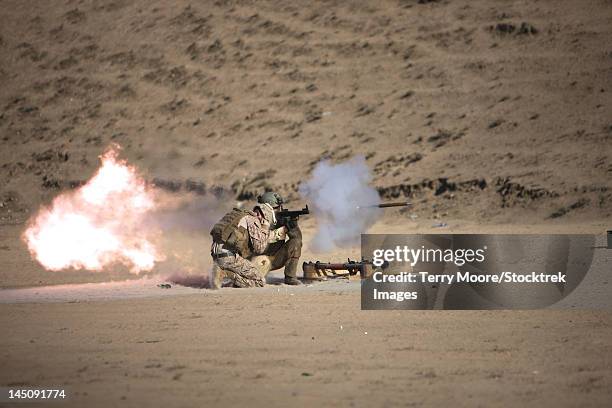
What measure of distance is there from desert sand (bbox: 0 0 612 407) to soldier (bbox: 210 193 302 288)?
43cm

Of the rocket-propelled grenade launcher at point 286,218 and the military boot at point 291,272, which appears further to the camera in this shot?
the military boot at point 291,272

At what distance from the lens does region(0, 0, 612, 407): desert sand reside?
33.2 ft

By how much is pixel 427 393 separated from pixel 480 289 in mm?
7599

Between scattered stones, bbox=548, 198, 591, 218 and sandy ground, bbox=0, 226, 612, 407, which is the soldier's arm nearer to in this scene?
sandy ground, bbox=0, 226, 612, 407

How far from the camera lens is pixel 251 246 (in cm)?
1694

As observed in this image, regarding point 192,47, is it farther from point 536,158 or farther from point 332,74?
point 536,158

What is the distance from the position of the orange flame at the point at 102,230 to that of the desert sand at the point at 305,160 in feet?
2.14

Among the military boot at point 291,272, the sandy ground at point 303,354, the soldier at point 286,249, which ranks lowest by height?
the sandy ground at point 303,354

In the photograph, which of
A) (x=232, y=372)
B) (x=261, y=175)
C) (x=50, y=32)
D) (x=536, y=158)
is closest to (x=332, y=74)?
(x=261, y=175)

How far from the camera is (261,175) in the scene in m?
39.4

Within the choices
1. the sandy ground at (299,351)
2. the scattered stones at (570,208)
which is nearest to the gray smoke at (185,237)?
the sandy ground at (299,351)

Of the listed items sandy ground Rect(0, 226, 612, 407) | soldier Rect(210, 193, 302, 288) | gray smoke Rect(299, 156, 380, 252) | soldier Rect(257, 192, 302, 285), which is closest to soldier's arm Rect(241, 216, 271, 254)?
soldier Rect(210, 193, 302, 288)

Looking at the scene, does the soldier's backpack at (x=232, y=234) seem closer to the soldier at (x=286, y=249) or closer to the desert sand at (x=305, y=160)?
the soldier at (x=286, y=249)

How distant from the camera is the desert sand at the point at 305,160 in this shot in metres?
10.1
